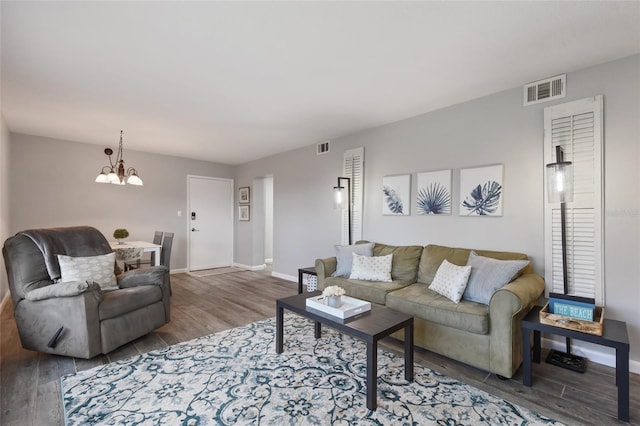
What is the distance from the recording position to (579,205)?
8.46 feet

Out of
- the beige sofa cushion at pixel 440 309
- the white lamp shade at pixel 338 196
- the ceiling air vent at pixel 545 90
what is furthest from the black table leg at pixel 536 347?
the white lamp shade at pixel 338 196

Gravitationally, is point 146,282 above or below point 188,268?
above

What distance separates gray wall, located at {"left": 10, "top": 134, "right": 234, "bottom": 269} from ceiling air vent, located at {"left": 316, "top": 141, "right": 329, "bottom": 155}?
294 cm

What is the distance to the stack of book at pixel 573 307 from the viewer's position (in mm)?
2172

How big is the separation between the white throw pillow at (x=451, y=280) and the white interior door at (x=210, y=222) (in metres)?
5.12

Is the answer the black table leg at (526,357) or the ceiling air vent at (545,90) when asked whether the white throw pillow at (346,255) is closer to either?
the black table leg at (526,357)

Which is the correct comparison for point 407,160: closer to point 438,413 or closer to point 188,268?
point 438,413

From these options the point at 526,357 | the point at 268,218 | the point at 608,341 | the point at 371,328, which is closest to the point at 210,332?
the point at 371,328

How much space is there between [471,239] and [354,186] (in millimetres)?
1766

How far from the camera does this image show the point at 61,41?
216cm

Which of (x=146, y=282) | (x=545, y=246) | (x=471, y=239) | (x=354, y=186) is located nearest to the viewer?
(x=545, y=246)

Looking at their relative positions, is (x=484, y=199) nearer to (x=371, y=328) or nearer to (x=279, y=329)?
(x=371, y=328)

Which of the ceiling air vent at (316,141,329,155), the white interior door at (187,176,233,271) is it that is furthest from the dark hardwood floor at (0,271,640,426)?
the white interior door at (187,176,233,271)

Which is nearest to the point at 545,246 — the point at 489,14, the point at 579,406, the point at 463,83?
the point at 579,406
